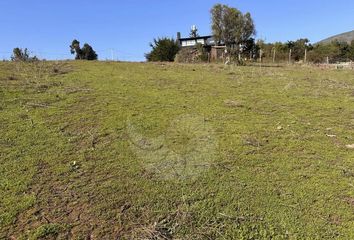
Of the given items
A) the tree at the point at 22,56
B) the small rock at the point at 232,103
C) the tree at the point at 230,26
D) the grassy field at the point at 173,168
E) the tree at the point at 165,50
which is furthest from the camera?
the tree at the point at 230,26

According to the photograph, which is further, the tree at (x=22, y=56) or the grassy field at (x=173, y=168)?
the tree at (x=22, y=56)

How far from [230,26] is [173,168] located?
106ft

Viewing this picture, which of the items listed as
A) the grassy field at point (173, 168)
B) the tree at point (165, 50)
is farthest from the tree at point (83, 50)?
the grassy field at point (173, 168)

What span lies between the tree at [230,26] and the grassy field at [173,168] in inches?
1122

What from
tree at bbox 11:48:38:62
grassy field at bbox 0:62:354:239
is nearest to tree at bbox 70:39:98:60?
tree at bbox 11:48:38:62

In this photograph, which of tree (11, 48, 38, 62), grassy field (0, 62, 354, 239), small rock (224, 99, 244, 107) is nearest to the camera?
grassy field (0, 62, 354, 239)

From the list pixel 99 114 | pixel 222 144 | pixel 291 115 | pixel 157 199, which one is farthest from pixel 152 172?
pixel 291 115

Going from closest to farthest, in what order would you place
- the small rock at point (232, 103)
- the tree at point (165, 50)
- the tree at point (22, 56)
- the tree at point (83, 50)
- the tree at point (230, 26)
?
the small rock at point (232, 103) → the tree at point (22, 56) → the tree at point (165, 50) → the tree at point (83, 50) → the tree at point (230, 26)

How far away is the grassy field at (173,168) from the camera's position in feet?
9.27

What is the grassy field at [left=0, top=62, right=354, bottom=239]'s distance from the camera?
9.27 ft

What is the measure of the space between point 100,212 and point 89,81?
20.4ft

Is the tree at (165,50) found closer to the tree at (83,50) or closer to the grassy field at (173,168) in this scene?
the tree at (83,50)

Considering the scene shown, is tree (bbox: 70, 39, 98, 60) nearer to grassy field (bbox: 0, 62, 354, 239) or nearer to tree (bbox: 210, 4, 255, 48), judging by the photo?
tree (bbox: 210, 4, 255, 48)

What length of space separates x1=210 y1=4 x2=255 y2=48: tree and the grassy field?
28.5m
